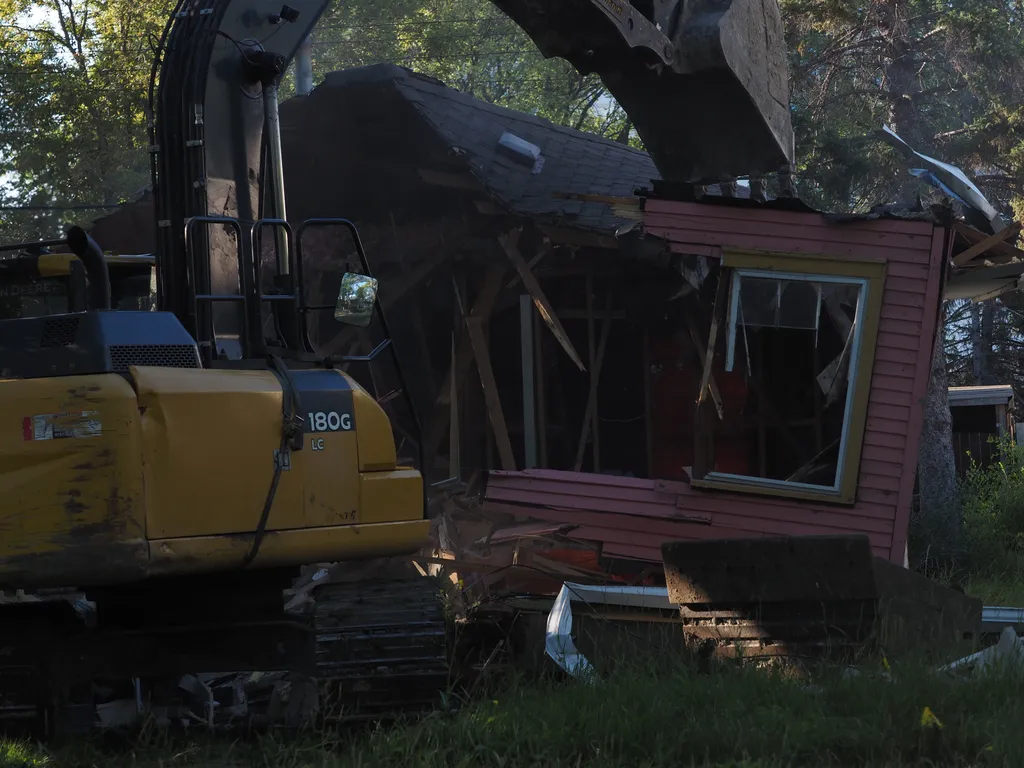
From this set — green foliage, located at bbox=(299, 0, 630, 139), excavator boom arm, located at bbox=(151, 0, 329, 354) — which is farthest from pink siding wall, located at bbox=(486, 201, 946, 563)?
green foliage, located at bbox=(299, 0, 630, 139)

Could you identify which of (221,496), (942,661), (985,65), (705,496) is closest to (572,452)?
(705,496)

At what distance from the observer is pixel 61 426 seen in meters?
5.06

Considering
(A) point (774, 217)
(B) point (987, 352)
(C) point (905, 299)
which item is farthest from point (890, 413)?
(B) point (987, 352)

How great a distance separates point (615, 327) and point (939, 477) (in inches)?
181

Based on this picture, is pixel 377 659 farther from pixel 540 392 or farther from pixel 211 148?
pixel 540 392

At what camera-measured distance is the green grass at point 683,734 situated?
17.2 feet

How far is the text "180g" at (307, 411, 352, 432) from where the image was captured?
225 inches

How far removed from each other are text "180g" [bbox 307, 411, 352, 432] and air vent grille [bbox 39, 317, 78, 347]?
1.06m

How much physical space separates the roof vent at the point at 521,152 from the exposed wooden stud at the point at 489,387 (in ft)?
5.95

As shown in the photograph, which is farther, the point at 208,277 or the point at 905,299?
the point at 905,299

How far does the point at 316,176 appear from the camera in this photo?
46.8ft

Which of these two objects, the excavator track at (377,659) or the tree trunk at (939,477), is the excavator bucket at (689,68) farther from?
the excavator track at (377,659)

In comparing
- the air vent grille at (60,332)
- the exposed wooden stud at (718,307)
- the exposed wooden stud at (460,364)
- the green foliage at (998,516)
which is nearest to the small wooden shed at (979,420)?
the green foliage at (998,516)

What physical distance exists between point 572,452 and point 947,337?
841 inches
